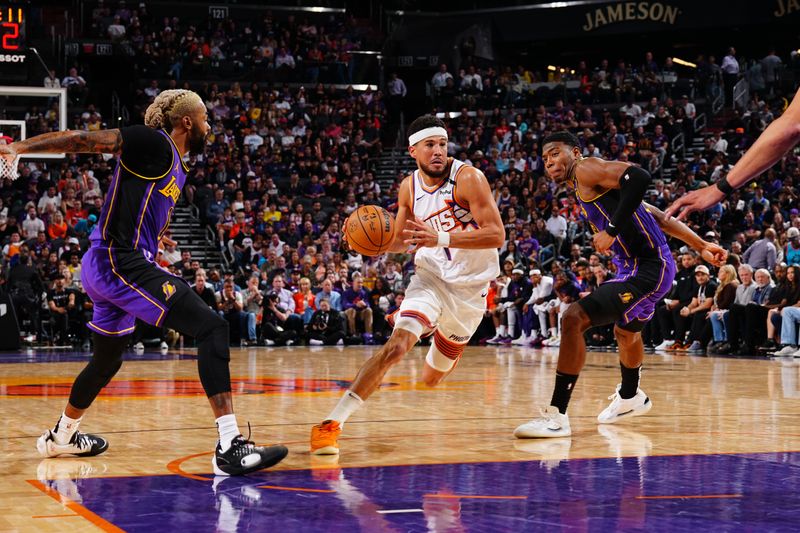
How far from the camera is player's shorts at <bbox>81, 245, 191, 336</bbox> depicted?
505cm

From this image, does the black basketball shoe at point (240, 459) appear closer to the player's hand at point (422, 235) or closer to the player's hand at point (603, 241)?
the player's hand at point (422, 235)

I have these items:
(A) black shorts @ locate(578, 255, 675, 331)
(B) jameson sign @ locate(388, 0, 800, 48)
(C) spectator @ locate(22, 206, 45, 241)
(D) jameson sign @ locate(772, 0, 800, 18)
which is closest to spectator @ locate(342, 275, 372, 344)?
(C) spectator @ locate(22, 206, 45, 241)


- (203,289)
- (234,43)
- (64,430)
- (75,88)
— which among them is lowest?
(64,430)

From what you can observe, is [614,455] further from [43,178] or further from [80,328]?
[43,178]

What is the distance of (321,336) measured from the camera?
1805 centimetres

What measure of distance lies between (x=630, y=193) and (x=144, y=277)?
2.96 meters

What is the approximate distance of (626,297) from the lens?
6.70 meters

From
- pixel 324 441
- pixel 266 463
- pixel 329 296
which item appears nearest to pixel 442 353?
pixel 324 441

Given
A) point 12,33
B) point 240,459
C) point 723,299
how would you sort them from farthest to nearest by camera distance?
point 723,299, point 12,33, point 240,459

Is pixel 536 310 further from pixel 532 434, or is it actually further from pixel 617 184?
pixel 532 434

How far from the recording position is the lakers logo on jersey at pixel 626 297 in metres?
6.67

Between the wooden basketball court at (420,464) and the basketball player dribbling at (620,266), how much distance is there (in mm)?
247

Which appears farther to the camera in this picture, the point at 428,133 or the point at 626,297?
the point at 626,297

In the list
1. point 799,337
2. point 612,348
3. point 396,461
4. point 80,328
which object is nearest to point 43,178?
point 80,328
